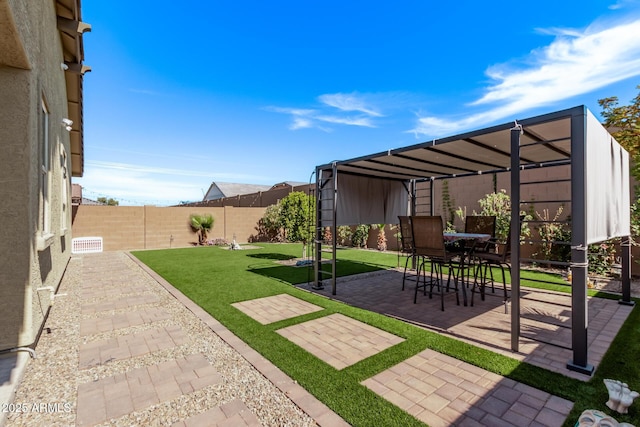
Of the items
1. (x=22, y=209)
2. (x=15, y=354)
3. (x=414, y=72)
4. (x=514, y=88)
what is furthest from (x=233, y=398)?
(x=414, y=72)

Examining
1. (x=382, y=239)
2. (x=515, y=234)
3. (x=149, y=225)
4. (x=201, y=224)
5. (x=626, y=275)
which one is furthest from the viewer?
(x=201, y=224)

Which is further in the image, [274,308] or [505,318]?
[274,308]

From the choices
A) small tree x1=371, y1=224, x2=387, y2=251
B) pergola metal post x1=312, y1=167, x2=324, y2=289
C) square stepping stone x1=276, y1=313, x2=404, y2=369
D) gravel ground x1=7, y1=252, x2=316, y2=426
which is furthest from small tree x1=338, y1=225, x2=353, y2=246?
gravel ground x1=7, y1=252, x2=316, y2=426

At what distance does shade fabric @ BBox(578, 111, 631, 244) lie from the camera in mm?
2744

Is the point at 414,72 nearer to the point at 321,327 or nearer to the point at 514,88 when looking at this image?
the point at 514,88

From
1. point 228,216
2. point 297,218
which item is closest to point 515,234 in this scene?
point 297,218

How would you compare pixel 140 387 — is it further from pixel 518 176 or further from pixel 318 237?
pixel 518 176

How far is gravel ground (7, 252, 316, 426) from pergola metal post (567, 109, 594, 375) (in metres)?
2.56

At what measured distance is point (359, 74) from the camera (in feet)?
37.9

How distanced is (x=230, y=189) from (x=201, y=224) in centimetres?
2047

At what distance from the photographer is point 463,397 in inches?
88.9

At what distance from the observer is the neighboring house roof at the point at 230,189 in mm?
33656

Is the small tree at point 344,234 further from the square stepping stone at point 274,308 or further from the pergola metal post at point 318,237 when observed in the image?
the square stepping stone at point 274,308

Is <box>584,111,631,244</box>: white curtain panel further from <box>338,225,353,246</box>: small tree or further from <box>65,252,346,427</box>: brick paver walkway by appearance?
<box>338,225,353,246</box>: small tree
